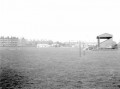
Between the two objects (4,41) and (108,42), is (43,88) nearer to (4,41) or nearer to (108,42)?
(108,42)

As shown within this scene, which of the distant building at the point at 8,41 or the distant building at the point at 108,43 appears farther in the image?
the distant building at the point at 8,41

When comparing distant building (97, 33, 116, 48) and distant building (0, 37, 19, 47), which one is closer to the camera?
distant building (97, 33, 116, 48)

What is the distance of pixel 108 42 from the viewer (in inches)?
1973

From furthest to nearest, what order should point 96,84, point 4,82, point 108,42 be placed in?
1. point 108,42
2. point 4,82
3. point 96,84


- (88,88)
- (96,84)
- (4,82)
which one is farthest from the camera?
(4,82)

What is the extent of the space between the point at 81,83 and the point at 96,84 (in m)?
0.80

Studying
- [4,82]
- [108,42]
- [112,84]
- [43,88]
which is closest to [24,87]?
[43,88]

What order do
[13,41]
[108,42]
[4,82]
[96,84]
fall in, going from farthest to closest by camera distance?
[13,41] < [108,42] < [4,82] < [96,84]

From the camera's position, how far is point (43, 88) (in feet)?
29.2

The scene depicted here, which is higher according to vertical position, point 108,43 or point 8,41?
point 8,41

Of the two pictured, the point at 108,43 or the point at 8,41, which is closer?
the point at 108,43

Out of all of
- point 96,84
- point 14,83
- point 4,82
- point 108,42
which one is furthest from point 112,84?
point 108,42

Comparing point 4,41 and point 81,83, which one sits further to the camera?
point 4,41

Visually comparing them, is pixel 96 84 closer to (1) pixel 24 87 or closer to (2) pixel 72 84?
(2) pixel 72 84
